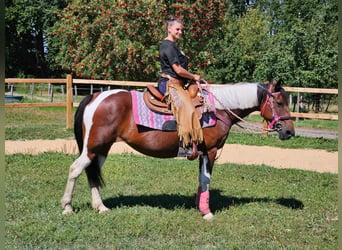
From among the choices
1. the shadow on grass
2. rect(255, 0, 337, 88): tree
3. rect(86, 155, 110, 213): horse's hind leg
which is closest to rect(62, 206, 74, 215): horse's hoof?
rect(86, 155, 110, 213): horse's hind leg

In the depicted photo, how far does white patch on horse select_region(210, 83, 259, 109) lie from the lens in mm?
5082

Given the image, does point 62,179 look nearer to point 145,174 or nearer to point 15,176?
point 15,176

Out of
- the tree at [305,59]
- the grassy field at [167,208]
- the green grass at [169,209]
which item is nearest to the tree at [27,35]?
the tree at [305,59]

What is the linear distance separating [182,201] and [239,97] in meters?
1.71

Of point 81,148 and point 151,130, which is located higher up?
point 151,130

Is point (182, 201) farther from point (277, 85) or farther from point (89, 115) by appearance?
point (277, 85)

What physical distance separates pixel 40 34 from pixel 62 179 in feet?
120

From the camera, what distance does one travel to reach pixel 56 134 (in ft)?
36.4

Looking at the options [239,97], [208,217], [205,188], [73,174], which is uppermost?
[239,97]

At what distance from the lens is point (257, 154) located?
940cm

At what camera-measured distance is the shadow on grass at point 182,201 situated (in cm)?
541

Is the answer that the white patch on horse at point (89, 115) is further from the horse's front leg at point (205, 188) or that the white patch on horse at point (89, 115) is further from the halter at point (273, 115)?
the halter at point (273, 115)

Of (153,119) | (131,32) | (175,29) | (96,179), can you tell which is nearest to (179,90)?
(153,119)

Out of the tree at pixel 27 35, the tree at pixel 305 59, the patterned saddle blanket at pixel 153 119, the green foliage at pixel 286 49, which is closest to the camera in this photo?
the patterned saddle blanket at pixel 153 119
